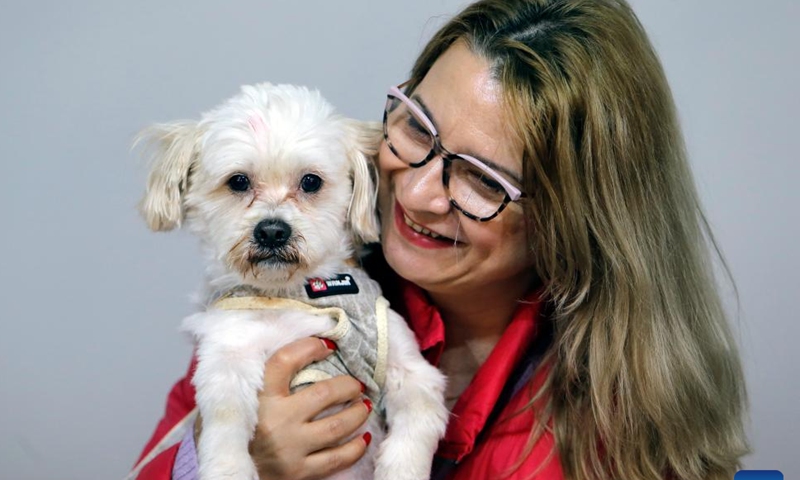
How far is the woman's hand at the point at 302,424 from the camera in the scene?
150 centimetres

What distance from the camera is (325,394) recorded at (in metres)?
1.55

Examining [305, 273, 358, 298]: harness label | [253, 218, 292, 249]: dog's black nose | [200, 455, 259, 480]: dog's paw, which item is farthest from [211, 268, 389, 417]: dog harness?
[200, 455, 259, 480]: dog's paw

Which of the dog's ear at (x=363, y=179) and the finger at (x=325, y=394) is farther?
the dog's ear at (x=363, y=179)

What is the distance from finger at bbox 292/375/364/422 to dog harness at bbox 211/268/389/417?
0.10 feet

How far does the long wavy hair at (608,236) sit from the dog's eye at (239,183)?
46 cm

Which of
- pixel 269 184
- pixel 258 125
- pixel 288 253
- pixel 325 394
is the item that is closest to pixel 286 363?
pixel 325 394

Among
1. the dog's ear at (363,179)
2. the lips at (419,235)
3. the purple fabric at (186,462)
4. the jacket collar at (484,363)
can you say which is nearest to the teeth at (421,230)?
the lips at (419,235)

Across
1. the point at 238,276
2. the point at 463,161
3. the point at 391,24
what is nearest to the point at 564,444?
the point at 463,161

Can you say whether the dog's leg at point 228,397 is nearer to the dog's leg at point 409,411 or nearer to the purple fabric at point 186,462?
the purple fabric at point 186,462

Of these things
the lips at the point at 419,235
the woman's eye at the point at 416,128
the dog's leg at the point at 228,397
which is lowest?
the dog's leg at the point at 228,397

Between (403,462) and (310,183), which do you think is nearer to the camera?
(403,462)

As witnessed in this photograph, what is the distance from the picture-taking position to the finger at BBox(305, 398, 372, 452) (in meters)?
1.53

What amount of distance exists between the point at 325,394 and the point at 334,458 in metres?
0.11

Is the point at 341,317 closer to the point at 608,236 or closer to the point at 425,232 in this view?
the point at 425,232
